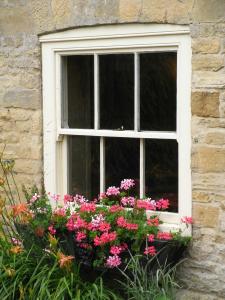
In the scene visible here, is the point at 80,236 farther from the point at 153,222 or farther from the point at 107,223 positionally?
the point at 153,222

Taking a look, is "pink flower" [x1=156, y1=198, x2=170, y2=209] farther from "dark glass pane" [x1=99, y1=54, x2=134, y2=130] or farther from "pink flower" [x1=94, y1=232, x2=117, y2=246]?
"dark glass pane" [x1=99, y1=54, x2=134, y2=130]

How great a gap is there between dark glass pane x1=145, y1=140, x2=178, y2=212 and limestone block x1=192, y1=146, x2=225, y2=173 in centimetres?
24

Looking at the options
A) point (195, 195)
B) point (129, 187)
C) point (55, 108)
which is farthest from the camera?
point (55, 108)

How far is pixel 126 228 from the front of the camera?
4984 millimetres

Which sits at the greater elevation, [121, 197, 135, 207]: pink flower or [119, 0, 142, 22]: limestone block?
[119, 0, 142, 22]: limestone block

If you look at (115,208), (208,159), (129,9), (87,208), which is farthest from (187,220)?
(129,9)

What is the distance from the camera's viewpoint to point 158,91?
5203 mm

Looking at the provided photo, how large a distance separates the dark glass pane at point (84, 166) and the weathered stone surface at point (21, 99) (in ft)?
1.37

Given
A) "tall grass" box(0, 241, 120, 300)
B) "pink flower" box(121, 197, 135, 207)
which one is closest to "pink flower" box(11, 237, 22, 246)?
"tall grass" box(0, 241, 120, 300)

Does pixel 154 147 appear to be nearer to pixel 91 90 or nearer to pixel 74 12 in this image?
pixel 91 90

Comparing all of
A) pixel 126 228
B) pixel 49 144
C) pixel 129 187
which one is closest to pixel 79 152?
pixel 49 144

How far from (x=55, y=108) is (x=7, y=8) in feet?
3.07

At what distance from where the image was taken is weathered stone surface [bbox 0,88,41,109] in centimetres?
571

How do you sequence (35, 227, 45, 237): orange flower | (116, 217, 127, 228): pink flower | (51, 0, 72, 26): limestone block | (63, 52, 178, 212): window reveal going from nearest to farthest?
(116, 217, 127, 228): pink flower → (63, 52, 178, 212): window reveal → (35, 227, 45, 237): orange flower → (51, 0, 72, 26): limestone block
